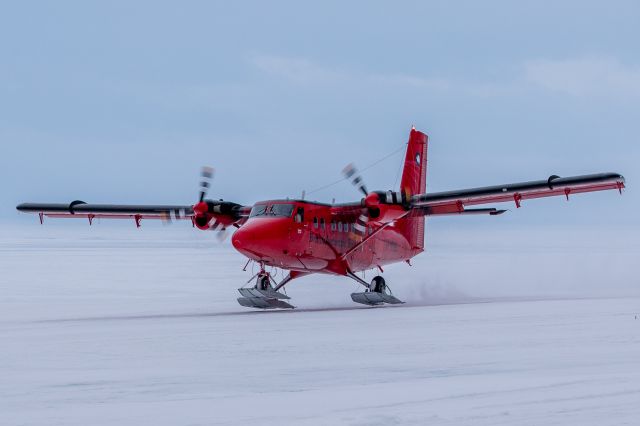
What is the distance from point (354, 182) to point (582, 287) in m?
11.3

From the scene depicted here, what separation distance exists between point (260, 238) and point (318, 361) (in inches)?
435

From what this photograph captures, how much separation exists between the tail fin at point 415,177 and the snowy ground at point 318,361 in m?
2.72

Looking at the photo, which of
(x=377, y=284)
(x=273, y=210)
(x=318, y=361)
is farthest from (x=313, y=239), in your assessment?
(x=318, y=361)

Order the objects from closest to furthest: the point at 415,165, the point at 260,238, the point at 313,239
→ the point at 260,238
the point at 313,239
the point at 415,165

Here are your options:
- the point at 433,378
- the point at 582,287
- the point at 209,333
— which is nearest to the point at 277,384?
the point at 433,378

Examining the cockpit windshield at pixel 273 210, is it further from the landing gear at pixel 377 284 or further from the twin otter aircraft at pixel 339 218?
the landing gear at pixel 377 284

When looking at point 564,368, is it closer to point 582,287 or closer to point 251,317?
point 251,317

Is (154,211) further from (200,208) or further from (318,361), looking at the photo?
(318,361)

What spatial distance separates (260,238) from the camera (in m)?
26.0

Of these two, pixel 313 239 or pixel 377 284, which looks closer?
pixel 313 239

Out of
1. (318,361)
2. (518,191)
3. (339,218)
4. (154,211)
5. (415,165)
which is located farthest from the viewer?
(415,165)

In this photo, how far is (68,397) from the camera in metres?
11.8

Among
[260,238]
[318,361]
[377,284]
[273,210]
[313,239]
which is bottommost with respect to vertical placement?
[318,361]

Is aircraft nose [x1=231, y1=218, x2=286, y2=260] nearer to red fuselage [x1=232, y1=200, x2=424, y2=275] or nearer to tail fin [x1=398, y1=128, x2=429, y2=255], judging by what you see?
red fuselage [x1=232, y1=200, x2=424, y2=275]
